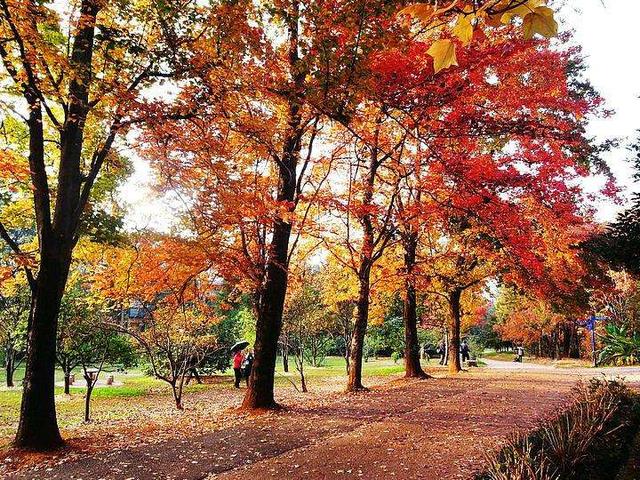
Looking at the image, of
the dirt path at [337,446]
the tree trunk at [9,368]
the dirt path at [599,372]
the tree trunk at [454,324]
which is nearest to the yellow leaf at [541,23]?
the dirt path at [337,446]

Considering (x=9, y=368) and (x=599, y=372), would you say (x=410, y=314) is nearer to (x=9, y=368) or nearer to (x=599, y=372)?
(x=599, y=372)

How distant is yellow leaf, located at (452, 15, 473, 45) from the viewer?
1.28 meters

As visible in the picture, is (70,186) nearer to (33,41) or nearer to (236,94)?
(33,41)

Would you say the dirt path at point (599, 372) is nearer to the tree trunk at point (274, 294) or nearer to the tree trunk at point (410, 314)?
the tree trunk at point (410, 314)

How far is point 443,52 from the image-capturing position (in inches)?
50.4

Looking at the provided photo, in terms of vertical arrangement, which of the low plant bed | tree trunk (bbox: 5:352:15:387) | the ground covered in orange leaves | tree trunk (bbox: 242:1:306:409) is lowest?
tree trunk (bbox: 5:352:15:387)

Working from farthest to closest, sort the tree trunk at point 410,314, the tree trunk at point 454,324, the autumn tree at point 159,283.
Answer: the tree trunk at point 454,324, the tree trunk at point 410,314, the autumn tree at point 159,283

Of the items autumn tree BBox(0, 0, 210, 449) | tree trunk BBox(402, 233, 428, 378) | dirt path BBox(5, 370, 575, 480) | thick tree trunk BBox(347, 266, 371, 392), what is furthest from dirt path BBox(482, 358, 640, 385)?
autumn tree BBox(0, 0, 210, 449)

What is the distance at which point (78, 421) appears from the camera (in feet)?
40.8

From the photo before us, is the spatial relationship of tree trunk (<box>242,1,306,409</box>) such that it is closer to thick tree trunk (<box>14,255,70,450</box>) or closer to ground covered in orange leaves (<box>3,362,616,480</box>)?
ground covered in orange leaves (<box>3,362,616,480</box>)

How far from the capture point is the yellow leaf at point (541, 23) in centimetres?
124

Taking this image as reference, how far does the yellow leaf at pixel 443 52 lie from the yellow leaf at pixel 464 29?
34 millimetres

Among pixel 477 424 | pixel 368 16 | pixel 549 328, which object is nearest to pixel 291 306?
pixel 477 424

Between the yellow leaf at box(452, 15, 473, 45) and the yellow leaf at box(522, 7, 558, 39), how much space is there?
0.15 meters
